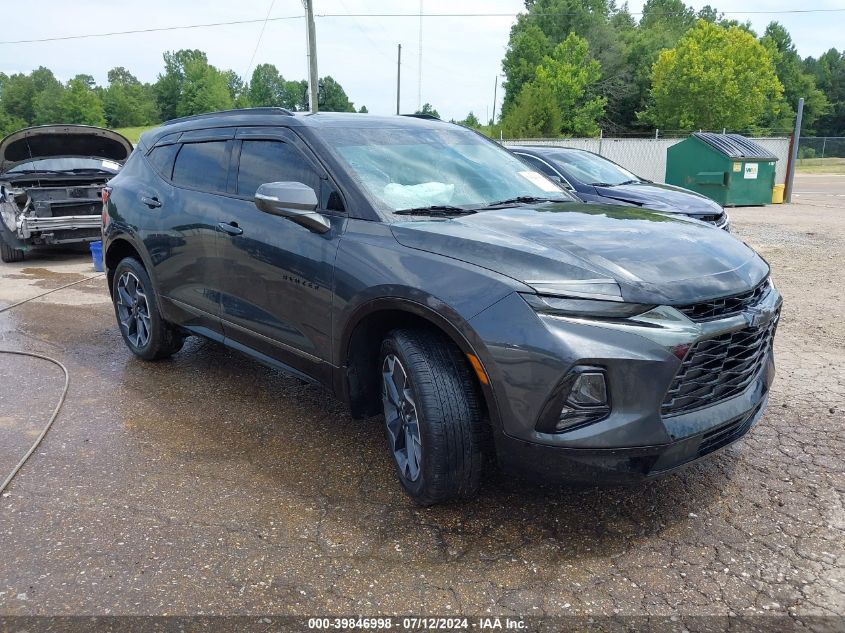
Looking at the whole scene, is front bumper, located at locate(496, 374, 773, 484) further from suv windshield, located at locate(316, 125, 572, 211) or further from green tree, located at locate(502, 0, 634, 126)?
green tree, located at locate(502, 0, 634, 126)

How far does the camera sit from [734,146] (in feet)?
54.1

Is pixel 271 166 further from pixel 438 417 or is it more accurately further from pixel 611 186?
pixel 611 186

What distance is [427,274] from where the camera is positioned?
9.48ft

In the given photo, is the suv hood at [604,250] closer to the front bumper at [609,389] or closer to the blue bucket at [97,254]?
the front bumper at [609,389]

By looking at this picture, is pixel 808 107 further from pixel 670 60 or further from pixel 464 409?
pixel 464 409

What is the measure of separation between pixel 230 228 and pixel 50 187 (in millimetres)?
7257

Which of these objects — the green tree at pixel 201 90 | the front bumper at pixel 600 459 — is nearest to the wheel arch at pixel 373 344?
the front bumper at pixel 600 459

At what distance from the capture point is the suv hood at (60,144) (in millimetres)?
10000

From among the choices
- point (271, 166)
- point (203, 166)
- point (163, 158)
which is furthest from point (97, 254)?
point (271, 166)

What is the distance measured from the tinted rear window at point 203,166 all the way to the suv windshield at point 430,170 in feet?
2.93

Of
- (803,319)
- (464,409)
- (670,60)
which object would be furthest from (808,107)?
(464,409)

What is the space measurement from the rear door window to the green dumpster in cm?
1472

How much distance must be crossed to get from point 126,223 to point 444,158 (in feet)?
8.54

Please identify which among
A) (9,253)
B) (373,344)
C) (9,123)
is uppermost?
(9,123)
